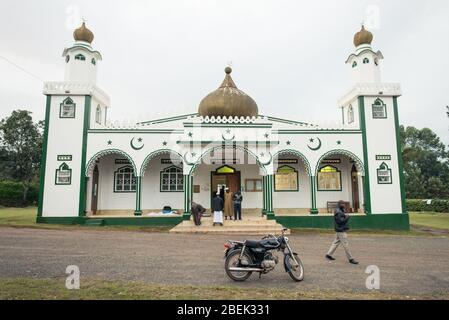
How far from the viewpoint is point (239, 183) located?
17453mm

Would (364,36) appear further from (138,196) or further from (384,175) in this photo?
(138,196)

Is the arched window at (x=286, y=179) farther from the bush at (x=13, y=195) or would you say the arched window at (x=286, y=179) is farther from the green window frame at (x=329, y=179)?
the bush at (x=13, y=195)

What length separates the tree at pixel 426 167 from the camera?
1275 inches

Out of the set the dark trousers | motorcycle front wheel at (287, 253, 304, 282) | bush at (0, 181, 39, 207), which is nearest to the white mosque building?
the dark trousers

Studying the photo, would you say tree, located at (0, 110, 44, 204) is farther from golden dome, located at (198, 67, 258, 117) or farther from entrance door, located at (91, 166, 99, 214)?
golden dome, located at (198, 67, 258, 117)

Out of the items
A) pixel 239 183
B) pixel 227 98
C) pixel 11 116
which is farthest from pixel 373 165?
pixel 11 116

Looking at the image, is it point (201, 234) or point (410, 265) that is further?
point (201, 234)

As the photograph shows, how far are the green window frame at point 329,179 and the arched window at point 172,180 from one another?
7.54 meters

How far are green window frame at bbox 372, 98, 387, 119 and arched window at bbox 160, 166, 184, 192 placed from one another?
35.4 feet

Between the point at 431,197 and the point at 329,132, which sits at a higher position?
the point at 329,132

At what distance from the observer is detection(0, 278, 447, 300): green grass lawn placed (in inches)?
185
